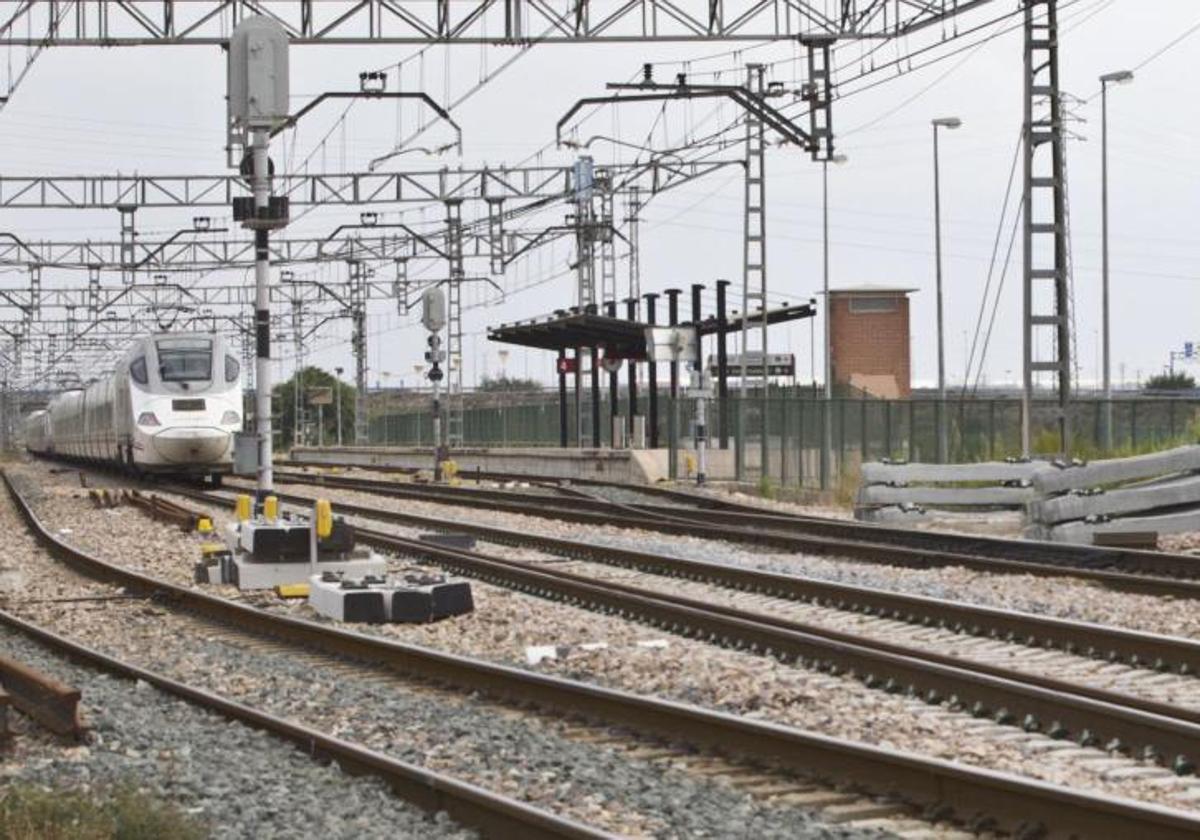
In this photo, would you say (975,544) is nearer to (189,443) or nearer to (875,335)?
(189,443)

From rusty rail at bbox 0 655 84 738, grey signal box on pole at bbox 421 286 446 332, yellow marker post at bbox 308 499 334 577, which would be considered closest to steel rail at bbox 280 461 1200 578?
yellow marker post at bbox 308 499 334 577

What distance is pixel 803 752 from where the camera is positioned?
8.30 metres

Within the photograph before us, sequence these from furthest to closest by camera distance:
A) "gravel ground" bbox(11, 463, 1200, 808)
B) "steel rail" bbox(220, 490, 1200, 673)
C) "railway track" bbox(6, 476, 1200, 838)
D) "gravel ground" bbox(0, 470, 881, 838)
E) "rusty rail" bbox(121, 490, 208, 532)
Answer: "rusty rail" bbox(121, 490, 208, 532)
"steel rail" bbox(220, 490, 1200, 673)
"gravel ground" bbox(11, 463, 1200, 808)
"gravel ground" bbox(0, 470, 881, 838)
"railway track" bbox(6, 476, 1200, 838)

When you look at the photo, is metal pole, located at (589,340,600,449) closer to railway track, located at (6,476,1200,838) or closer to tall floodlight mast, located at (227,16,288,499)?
tall floodlight mast, located at (227,16,288,499)

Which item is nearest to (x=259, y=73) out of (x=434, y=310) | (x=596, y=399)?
(x=434, y=310)

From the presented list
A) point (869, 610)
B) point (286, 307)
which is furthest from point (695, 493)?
point (286, 307)

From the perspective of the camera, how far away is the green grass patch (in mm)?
6996

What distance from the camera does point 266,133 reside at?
2152cm

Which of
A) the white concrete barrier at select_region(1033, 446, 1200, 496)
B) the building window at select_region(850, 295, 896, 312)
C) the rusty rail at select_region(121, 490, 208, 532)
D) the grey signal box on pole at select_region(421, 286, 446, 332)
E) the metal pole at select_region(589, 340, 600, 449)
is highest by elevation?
the building window at select_region(850, 295, 896, 312)

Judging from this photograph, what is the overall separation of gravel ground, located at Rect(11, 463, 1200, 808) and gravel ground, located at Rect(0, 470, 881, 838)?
37.3 inches

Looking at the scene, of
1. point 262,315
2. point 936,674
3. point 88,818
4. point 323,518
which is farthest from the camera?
point 262,315

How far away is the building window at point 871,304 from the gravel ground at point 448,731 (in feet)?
192

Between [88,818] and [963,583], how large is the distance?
11218 millimetres

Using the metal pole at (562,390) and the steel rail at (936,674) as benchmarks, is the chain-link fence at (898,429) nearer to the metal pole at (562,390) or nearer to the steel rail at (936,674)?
the metal pole at (562,390)
